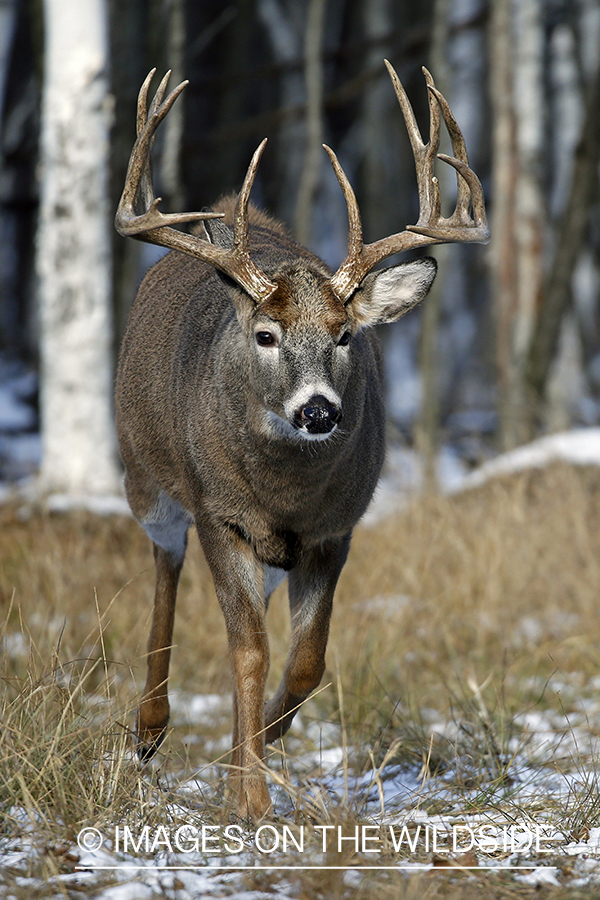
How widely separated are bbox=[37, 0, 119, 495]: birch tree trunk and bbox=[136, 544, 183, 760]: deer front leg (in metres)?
4.24

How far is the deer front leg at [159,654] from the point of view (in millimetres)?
4797

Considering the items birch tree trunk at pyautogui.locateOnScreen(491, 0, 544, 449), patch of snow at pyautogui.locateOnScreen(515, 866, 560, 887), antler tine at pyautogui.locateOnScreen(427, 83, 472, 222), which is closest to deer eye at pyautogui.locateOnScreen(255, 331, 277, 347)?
antler tine at pyautogui.locateOnScreen(427, 83, 472, 222)

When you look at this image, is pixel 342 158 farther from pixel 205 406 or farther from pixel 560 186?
pixel 205 406

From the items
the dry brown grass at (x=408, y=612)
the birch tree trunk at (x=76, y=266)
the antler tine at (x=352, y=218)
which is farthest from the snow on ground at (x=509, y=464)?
the antler tine at (x=352, y=218)

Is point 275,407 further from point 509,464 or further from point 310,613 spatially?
point 509,464

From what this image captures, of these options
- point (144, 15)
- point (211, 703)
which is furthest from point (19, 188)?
point (211, 703)

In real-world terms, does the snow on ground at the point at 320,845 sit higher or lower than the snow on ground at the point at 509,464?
lower

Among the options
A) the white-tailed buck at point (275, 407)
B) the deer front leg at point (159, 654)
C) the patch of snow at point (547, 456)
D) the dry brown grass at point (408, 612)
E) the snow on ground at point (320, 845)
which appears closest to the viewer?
the snow on ground at point (320, 845)

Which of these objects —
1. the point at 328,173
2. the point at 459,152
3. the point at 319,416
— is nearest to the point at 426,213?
the point at 459,152

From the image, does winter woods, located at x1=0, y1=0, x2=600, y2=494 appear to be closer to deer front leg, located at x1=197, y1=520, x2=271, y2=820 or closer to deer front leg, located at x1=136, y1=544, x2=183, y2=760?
deer front leg, located at x1=136, y1=544, x2=183, y2=760

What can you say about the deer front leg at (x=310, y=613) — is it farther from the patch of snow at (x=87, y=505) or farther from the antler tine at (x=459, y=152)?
the patch of snow at (x=87, y=505)

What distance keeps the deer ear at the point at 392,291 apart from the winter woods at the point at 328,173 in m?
5.21

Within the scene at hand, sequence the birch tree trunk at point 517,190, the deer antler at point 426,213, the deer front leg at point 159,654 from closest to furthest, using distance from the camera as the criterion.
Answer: the deer antler at point 426,213 → the deer front leg at point 159,654 → the birch tree trunk at point 517,190

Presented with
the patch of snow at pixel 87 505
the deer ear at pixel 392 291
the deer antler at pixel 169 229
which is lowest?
the patch of snow at pixel 87 505
